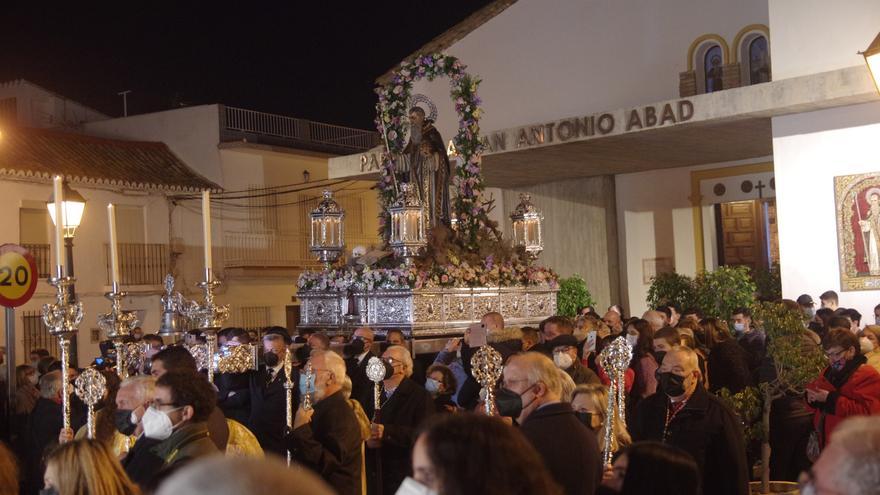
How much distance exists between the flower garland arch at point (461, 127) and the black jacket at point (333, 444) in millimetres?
8228

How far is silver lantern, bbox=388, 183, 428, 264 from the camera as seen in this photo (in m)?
13.0

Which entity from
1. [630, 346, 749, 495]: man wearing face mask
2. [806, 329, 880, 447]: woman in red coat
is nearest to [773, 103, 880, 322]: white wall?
[806, 329, 880, 447]: woman in red coat

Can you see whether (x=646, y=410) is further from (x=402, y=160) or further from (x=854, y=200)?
(x=854, y=200)

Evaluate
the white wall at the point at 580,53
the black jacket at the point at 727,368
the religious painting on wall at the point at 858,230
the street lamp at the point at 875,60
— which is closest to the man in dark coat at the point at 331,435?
the black jacket at the point at 727,368

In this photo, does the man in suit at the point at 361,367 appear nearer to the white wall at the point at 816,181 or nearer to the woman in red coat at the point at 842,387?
the woman in red coat at the point at 842,387

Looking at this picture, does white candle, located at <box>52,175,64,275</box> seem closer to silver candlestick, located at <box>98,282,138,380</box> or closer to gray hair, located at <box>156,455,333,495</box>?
silver candlestick, located at <box>98,282,138,380</box>

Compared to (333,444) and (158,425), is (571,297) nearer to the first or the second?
(333,444)

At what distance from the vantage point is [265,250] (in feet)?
94.0

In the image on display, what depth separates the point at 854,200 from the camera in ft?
49.8

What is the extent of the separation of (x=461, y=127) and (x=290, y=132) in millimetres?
17213

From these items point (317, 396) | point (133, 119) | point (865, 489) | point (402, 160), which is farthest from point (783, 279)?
point (133, 119)

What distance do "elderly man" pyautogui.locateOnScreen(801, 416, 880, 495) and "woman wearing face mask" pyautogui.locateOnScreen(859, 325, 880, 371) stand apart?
19.4ft

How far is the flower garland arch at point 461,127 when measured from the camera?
47.7 ft

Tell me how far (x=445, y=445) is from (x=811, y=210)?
13762 mm
